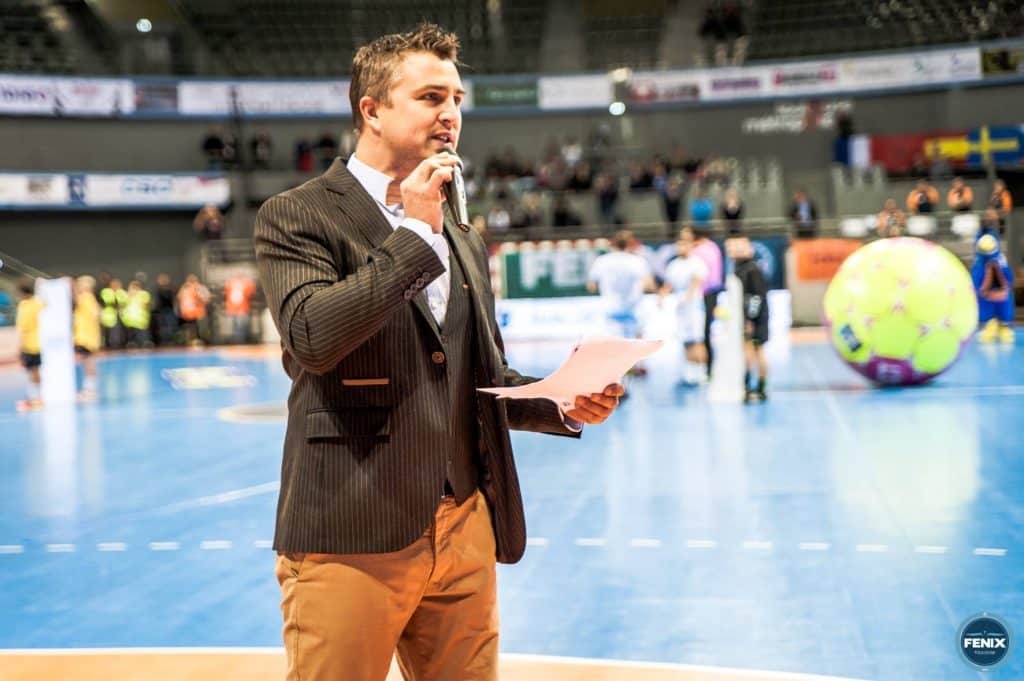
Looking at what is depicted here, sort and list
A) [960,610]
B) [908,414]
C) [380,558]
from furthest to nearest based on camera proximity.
Result: [908,414], [960,610], [380,558]

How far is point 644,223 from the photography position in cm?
2811

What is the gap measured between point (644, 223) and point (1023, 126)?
9949 millimetres

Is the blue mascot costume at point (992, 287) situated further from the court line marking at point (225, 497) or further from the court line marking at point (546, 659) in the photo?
the court line marking at point (546, 659)

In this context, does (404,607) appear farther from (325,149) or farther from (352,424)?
(325,149)

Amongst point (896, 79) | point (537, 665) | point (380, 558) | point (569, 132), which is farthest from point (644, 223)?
point (380, 558)

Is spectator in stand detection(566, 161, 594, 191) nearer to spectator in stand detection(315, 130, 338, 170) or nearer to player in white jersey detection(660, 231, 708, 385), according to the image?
spectator in stand detection(315, 130, 338, 170)

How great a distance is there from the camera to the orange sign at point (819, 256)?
81.6ft

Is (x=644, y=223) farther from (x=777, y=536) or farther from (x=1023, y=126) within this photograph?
(x=777, y=536)

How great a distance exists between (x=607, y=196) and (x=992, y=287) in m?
11.1

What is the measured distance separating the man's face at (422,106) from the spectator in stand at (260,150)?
29.7 meters

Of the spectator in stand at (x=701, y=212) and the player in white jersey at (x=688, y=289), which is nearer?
the player in white jersey at (x=688, y=289)

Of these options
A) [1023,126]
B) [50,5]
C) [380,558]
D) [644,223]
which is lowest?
[380,558]

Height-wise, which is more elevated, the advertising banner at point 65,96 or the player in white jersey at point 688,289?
the advertising banner at point 65,96

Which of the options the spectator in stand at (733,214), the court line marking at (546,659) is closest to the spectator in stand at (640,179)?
the spectator in stand at (733,214)
